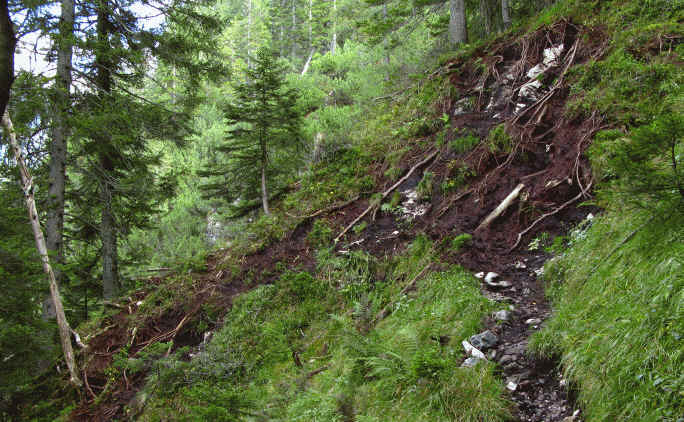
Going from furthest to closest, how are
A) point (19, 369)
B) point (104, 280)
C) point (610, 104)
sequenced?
point (104, 280) → point (19, 369) → point (610, 104)

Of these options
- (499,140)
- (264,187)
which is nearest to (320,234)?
(264,187)

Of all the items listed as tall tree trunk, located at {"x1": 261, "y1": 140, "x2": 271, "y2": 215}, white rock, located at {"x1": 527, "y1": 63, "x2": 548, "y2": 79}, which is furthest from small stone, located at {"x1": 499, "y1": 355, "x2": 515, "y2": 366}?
tall tree trunk, located at {"x1": 261, "y1": 140, "x2": 271, "y2": 215}

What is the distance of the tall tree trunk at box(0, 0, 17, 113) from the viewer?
2.73m

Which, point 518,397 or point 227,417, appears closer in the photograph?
point 518,397

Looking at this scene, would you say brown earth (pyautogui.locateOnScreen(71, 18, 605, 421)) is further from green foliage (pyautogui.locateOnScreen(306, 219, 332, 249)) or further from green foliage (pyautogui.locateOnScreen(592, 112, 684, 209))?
green foliage (pyautogui.locateOnScreen(592, 112, 684, 209))

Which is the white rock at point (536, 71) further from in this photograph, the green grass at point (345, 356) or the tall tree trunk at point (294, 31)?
the tall tree trunk at point (294, 31)

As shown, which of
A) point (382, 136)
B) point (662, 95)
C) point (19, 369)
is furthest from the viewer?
point (382, 136)

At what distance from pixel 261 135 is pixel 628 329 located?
898cm

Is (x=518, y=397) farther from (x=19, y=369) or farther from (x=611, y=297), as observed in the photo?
(x=19, y=369)

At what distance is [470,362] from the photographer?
9.60 ft

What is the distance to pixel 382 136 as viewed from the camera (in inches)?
364

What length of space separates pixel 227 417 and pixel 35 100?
7014 mm

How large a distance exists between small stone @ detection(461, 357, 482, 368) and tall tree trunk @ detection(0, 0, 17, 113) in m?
4.19

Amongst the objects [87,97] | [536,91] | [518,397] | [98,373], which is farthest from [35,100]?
[536,91]
